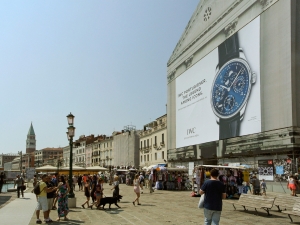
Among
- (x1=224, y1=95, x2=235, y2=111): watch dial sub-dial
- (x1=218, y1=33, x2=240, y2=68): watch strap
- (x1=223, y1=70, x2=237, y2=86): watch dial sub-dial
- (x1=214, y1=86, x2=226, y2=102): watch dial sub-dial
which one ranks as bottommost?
(x1=224, y1=95, x2=235, y2=111): watch dial sub-dial

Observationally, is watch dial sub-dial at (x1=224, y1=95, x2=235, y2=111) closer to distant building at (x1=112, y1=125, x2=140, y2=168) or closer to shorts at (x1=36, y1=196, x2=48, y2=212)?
shorts at (x1=36, y1=196, x2=48, y2=212)

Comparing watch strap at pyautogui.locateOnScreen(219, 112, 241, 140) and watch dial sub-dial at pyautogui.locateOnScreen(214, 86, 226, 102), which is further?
watch dial sub-dial at pyautogui.locateOnScreen(214, 86, 226, 102)

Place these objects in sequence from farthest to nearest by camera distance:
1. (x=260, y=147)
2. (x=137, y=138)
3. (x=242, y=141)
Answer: (x=137, y=138)
(x=242, y=141)
(x=260, y=147)

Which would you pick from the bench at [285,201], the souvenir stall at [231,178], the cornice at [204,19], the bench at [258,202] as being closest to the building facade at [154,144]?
the cornice at [204,19]

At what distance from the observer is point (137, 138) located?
7262 cm

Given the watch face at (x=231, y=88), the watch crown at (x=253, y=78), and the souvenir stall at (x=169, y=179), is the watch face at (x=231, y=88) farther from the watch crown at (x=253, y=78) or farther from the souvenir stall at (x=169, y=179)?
the souvenir stall at (x=169, y=179)

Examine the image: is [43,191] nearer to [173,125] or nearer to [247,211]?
[247,211]

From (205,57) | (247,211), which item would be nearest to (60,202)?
(247,211)

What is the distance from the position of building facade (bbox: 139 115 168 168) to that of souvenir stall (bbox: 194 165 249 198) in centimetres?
3062

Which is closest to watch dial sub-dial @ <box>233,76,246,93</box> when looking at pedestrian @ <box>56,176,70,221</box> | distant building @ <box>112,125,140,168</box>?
pedestrian @ <box>56,176,70,221</box>

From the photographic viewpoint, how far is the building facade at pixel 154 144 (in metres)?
57.1

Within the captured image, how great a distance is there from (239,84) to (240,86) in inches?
9.0

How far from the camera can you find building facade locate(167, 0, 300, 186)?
2617 cm

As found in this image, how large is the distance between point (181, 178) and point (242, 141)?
24.2 ft
